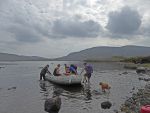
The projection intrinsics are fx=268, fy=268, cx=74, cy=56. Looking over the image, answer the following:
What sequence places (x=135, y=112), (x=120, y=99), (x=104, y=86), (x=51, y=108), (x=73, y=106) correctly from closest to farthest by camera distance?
(x=135, y=112), (x=51, y=108), (x=73, y=106), (x=120, y=99), (x=104, y=86)

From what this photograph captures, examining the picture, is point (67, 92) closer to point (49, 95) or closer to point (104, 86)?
point (49, 95)

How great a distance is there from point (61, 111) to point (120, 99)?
700cm

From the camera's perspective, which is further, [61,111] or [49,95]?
[49,95]

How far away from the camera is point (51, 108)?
2031 cm

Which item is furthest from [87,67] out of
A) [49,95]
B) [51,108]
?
[51,108]

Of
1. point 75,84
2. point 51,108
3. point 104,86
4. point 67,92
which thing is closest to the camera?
point 51,108

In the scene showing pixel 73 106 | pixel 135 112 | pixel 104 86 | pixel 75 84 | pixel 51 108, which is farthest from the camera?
pixel 75 84

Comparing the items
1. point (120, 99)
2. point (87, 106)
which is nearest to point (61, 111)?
point (87, 106)

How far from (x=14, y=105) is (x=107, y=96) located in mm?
8980

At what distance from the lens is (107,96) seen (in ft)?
86.4

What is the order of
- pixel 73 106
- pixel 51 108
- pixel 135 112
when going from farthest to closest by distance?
1. pixel 73 106
2. pixel 51 108
3. pixel 135 112

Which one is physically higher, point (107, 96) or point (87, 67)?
point (87, 67)

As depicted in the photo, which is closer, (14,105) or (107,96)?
(14,105)

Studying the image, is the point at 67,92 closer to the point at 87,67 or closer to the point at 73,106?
the point at 87,67
